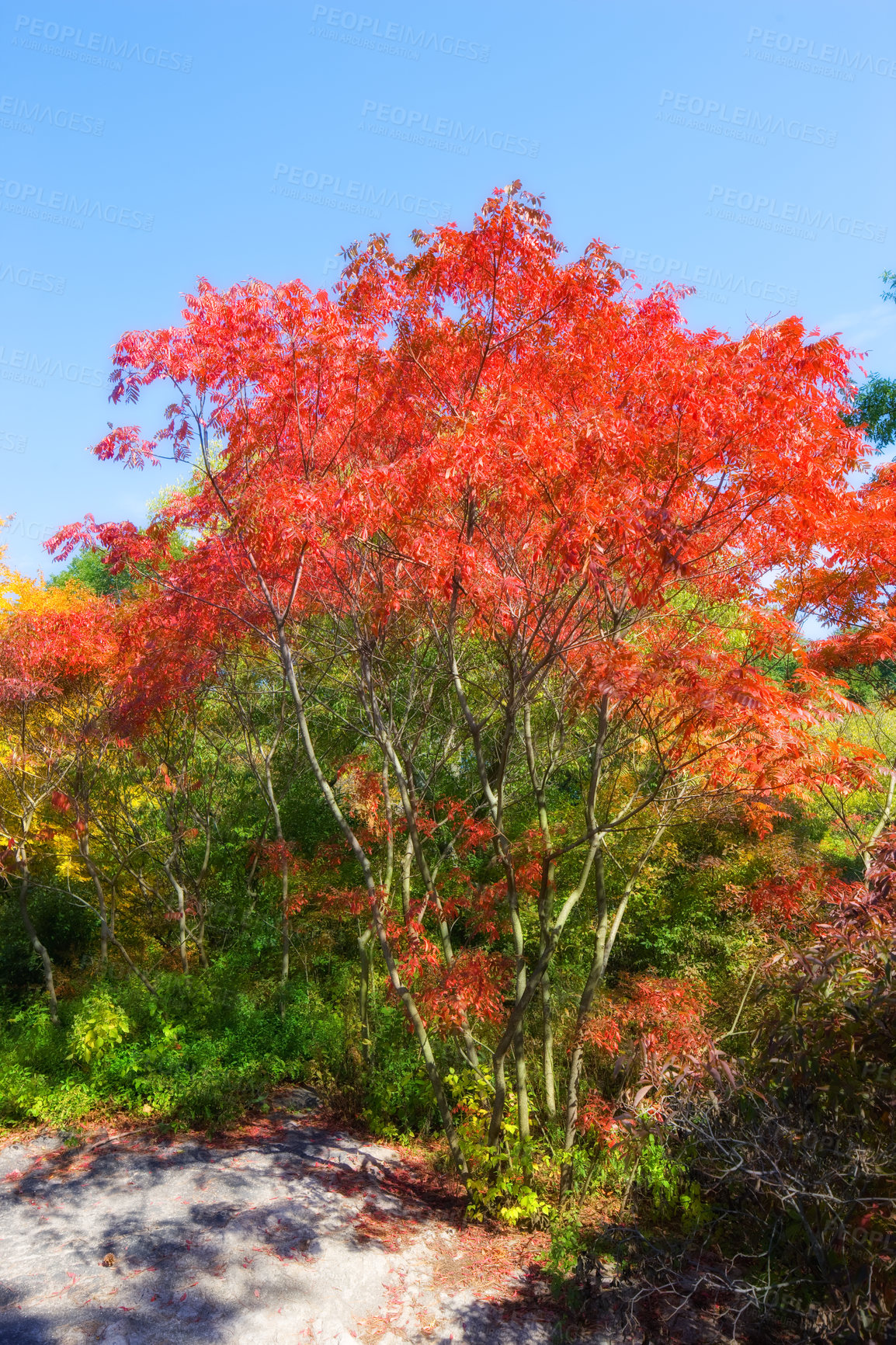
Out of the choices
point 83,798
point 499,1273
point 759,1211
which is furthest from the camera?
point 83,798

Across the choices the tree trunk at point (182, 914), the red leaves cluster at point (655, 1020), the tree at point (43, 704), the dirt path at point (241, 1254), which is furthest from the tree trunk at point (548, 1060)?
the tree at point (43, 704)

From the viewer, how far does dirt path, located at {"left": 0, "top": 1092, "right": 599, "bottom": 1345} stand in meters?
4.86

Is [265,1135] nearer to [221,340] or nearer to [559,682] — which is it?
[559,682]

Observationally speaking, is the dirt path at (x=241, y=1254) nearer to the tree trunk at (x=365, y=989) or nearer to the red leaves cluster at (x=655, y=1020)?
the red leaves cluster at (x=655, y=1020)

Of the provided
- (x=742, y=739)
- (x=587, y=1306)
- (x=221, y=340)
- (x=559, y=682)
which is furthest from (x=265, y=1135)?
(x=221, y=340)

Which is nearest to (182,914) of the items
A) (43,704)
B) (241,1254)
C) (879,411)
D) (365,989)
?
(365,989)

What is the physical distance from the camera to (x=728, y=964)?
378 inches

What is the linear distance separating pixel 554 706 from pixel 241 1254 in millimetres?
5001

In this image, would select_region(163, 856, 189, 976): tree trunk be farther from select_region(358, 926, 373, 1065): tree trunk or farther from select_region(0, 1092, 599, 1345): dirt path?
select_region(0, 1092, 599, 1345): dirt path

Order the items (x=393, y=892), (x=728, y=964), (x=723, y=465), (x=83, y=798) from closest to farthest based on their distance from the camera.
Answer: (x=723, y=465) → (x=728, y=964) → (x=83, y=798) → (x=393, y=892)

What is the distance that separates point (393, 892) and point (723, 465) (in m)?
8.42

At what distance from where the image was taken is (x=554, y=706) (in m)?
7.53

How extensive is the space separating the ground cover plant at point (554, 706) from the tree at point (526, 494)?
0.11ft

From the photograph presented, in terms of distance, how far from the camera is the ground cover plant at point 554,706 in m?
4.51
